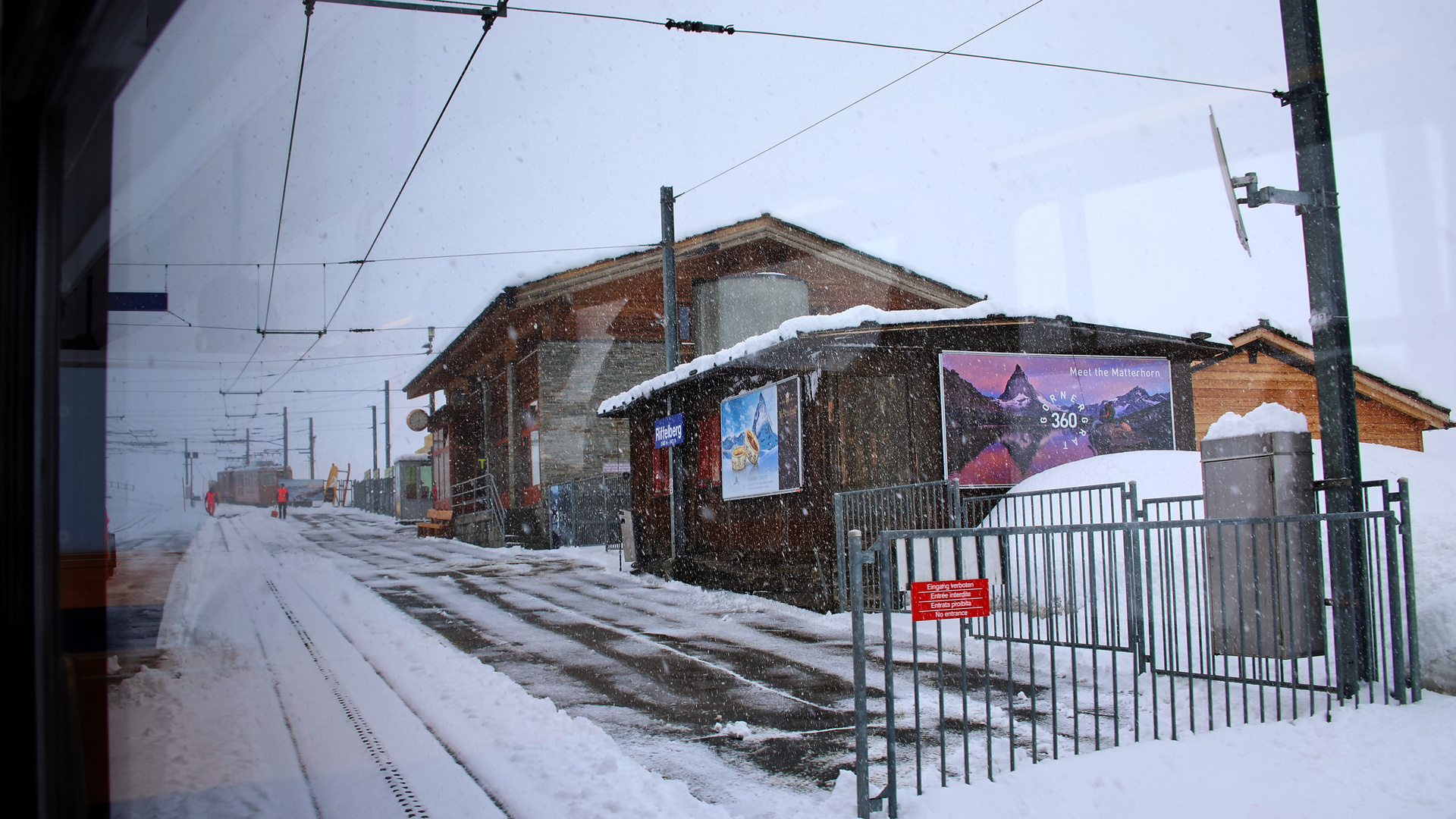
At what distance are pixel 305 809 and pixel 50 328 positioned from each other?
3016 mm

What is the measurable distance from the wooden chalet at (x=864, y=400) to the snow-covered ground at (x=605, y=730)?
5.68 feet

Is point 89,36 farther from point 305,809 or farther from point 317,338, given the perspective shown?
point 317,338

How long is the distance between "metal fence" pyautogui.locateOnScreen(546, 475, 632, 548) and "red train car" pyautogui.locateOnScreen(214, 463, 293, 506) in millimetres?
43021

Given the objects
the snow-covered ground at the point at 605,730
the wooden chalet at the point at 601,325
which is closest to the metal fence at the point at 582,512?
the wooden chalet at the point at 601,325

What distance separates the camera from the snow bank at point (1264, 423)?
690 cm

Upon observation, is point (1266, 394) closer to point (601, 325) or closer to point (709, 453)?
point (709, 453)

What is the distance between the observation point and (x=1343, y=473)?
655 centimetres

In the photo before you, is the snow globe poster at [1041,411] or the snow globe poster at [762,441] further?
the snow globe poster at [762,441]

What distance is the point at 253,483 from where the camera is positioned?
203 feet

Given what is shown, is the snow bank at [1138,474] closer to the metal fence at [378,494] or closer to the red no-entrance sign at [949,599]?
the red no-entrance sign at [949,599]

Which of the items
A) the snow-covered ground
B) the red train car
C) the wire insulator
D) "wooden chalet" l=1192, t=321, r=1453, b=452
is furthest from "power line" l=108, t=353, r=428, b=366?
Answer: the red train car

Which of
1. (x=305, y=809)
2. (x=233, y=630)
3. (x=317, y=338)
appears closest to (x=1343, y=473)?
(x=305, y=809)

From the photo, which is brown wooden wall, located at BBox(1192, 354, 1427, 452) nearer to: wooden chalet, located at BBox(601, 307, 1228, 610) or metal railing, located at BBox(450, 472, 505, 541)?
wooden chalet, located at BBox(601, 307, 1228, 610)

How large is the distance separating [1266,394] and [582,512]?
16255 mm
